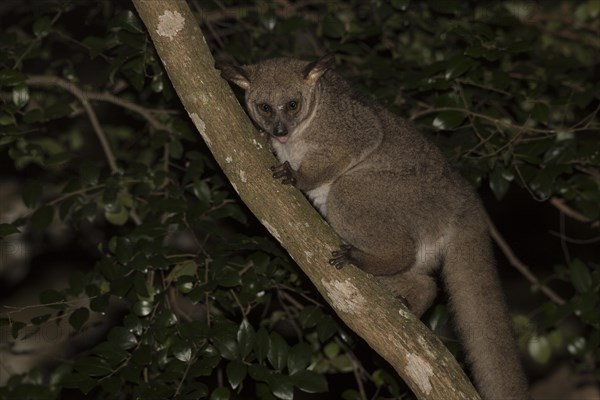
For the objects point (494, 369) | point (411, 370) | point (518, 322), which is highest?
point (411, 370)

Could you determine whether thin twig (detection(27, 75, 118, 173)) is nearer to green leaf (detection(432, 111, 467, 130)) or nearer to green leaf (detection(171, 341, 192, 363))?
green leaf (detection(171, 341, 192, 363))

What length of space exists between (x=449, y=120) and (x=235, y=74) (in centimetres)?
163

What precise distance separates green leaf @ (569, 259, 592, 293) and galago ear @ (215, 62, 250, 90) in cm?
254

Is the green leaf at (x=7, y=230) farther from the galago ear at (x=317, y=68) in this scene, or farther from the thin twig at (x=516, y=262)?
the thin twig at (x=516, y=262)

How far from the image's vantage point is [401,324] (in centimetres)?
403

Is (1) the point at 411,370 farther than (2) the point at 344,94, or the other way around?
(2) the point at 344,94

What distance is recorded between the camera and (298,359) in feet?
15.6

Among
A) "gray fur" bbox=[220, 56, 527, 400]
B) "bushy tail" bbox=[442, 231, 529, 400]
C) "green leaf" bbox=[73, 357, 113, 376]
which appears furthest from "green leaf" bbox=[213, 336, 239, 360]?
"bushy tail" bbox=[442, 231, 529, 400]

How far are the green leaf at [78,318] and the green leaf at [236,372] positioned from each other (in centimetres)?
98

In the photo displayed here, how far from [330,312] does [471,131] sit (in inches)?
74.4

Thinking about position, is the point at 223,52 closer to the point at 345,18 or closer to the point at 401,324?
the point at 345,18

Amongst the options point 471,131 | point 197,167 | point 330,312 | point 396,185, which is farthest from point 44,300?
point 471,131

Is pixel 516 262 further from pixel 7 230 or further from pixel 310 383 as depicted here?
pixel 7 230

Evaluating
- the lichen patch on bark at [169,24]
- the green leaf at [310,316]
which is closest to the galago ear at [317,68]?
the lichen patch on bark at [169,24]
